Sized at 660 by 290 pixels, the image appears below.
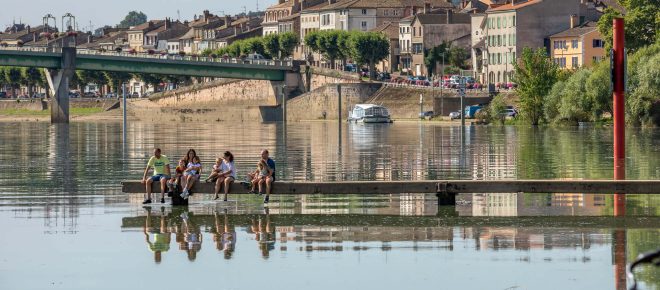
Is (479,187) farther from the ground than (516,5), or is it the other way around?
(516,5)

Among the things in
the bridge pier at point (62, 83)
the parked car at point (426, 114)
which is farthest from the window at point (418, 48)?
the bridge pier at point (62, 83)

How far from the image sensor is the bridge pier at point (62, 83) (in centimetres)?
15388

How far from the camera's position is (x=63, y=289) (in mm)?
22109

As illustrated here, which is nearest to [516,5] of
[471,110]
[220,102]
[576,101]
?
[471,110]

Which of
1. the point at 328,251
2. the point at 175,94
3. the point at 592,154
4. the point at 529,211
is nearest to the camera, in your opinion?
the point at 328,251

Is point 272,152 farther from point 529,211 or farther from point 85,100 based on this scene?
point 85,100

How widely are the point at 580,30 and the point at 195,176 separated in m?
129

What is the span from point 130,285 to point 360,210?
1094 centimetres

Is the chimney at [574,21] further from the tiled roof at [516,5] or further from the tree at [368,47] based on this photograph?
the tree at [368,47]

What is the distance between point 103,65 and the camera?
6048 inches

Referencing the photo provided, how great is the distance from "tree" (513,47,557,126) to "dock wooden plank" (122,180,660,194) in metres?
81.3

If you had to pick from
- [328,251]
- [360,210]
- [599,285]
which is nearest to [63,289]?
[328,251]

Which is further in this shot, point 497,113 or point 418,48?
point 418,48

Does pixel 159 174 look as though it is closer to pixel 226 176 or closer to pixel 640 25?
pixel 226 176
